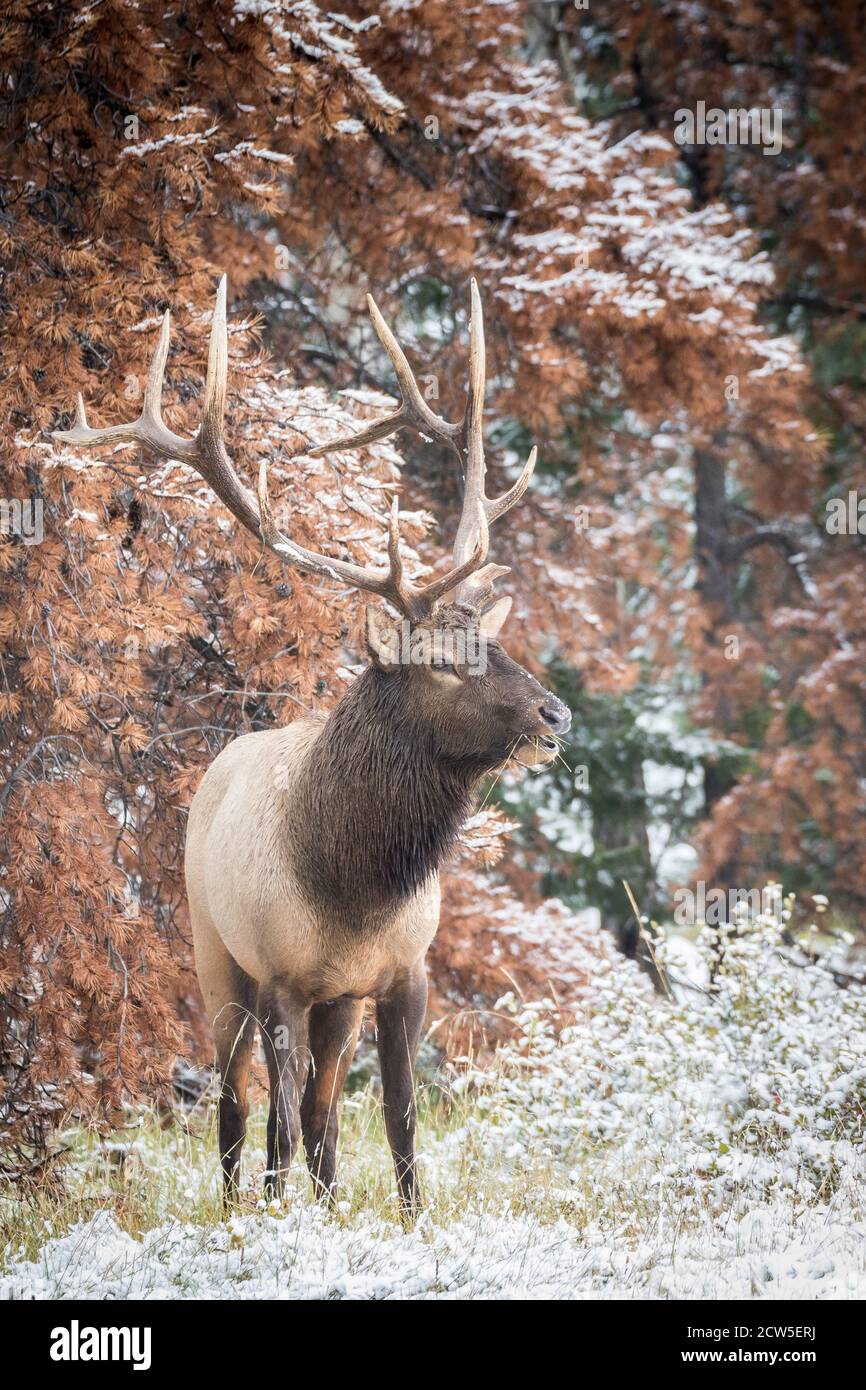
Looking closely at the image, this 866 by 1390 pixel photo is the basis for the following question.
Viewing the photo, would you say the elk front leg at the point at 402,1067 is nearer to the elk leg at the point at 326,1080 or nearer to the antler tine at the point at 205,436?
the elk leg at the point at 326,1080

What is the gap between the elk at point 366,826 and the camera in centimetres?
377

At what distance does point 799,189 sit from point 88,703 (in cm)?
761

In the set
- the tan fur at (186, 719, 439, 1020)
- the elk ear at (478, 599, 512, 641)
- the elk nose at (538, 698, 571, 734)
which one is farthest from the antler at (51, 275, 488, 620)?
the tan fur at (186, 719, 439, 1020)

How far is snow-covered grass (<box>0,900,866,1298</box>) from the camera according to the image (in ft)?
11.6

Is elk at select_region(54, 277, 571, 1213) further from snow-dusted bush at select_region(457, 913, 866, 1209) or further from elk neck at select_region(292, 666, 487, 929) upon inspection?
snow-dusted bush at select_region(457, 913, 866, 1209)

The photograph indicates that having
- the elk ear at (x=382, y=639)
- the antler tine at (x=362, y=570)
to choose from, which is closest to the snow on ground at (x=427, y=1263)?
the elk ear at (x=382, y=639)

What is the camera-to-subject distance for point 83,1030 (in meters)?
4.90

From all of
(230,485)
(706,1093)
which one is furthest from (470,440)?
(706,1093)

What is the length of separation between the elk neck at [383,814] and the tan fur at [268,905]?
0.22ft

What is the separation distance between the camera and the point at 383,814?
12.7 feet

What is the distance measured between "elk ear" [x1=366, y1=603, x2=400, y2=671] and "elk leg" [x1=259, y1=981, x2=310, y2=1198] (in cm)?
92

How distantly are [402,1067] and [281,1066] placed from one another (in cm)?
35
